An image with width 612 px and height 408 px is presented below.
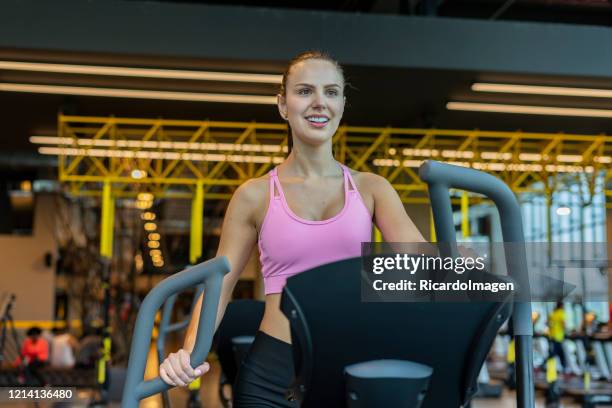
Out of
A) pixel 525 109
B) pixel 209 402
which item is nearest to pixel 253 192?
pixel 209 402

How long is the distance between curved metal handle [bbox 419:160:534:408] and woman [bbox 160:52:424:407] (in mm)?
420

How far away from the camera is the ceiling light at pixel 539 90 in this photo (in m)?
10.5

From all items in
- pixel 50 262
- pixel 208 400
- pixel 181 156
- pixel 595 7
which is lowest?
pixel 208 400

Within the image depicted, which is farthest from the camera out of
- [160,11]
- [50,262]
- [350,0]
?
[50,262]

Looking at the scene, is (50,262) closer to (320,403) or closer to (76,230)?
(76,230)

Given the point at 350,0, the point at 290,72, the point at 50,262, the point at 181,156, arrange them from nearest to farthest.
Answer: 1. the point at 290,72
2. the point at 181,156
3. the point at 350,0
4. the point at 50,262

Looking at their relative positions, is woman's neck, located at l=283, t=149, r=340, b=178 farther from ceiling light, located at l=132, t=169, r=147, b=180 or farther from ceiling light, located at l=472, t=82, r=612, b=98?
ceiling light, located at l=472, t=82, r=612, b=98

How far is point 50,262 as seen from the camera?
61.5 feet

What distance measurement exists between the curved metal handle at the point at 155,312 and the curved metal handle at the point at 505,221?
12.3 inches

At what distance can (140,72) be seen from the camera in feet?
32.9

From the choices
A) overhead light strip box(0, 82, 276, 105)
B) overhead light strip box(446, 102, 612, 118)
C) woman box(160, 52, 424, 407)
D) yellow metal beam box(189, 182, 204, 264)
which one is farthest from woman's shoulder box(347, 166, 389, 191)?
overhead light strip box(446, 102, 612, 118)

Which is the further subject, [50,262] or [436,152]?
[50,262]

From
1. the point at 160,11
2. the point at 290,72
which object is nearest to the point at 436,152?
the point at 160,11

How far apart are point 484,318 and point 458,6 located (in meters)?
14.4
